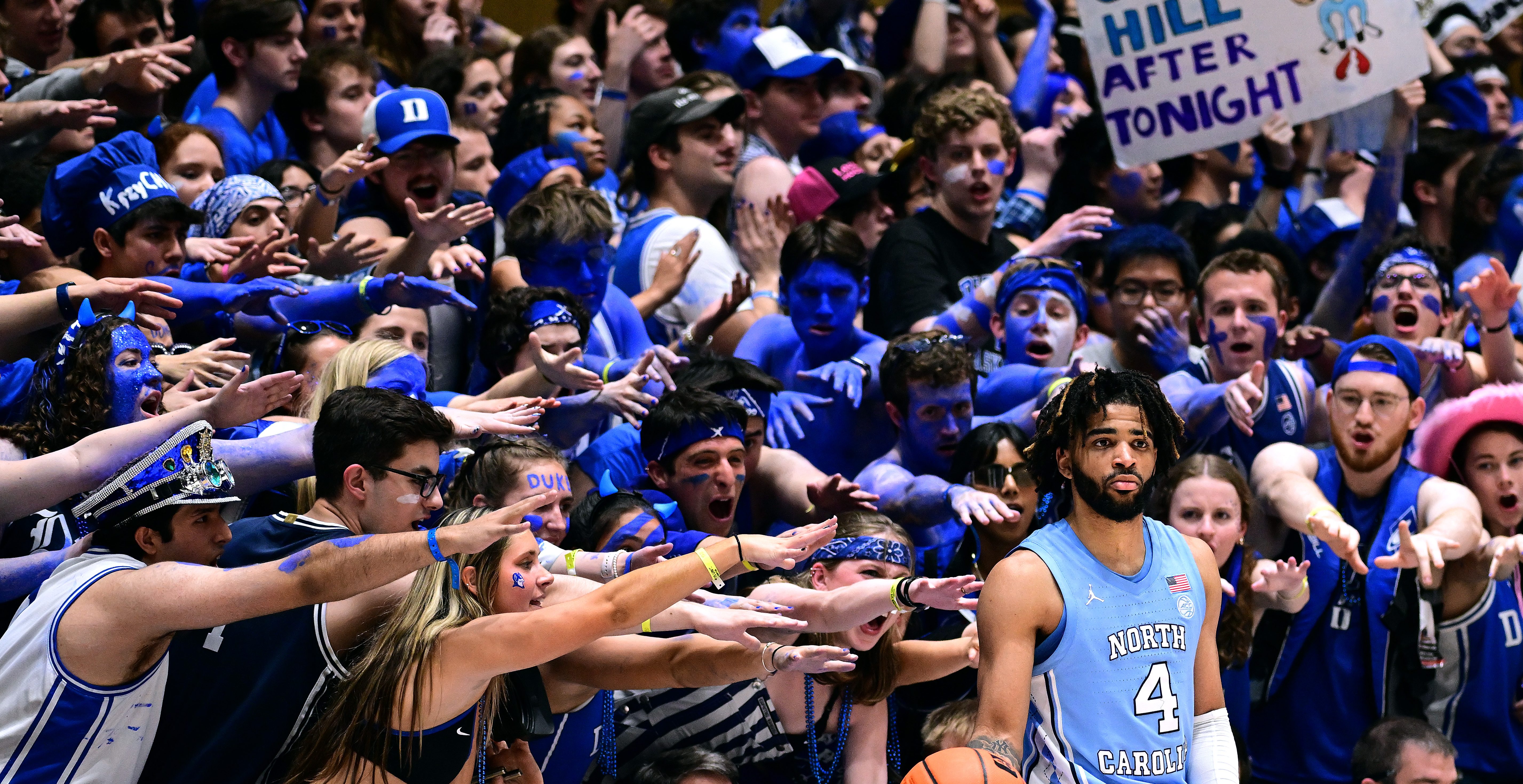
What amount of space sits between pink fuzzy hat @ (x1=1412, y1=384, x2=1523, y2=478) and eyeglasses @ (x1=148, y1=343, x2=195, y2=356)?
479 centimetres

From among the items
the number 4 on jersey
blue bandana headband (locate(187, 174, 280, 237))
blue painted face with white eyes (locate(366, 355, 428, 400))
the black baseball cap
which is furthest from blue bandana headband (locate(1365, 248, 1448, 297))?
blue bandana headband (locate(187, 174, 280, 237))

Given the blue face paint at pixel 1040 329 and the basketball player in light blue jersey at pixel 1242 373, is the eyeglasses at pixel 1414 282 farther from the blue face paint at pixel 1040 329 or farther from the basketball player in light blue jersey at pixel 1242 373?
the blue face paint at pixel 1040 329

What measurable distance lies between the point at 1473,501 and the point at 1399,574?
0.40 m

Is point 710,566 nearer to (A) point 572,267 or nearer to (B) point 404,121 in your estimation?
(A) point 572,267

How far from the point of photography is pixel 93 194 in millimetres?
5598

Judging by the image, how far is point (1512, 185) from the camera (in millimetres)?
8664

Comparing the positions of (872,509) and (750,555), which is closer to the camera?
(750,555)

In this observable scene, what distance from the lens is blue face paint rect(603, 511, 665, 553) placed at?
503 cm

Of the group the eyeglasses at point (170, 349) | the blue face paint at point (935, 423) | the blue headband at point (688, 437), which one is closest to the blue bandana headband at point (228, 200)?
the eyeglasses at point (170, 349)

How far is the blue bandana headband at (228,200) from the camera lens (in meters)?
6.08

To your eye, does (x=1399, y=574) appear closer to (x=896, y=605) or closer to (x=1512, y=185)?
(x=896, y=605)

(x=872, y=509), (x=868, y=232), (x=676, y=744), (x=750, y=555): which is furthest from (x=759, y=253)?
(x=750, y=555)

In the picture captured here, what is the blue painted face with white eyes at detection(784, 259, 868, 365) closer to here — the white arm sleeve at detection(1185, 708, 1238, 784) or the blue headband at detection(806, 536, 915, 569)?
the blue headband at detection(806, 536, 915, 569)

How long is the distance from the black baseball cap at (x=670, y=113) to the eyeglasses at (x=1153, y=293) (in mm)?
2178
